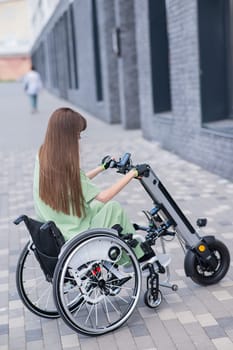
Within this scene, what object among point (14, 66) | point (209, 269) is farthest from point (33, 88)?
point (14, 66)

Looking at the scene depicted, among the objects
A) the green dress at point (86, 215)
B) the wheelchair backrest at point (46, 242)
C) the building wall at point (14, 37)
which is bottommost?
the wheelchair backrest at point (46, 242)

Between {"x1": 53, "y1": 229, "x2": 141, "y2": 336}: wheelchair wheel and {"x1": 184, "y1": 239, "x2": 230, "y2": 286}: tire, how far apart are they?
46 centimetres

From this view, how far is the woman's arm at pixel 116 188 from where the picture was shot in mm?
3490

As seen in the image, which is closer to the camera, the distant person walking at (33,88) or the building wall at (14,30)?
the distant person walking at (33,88)

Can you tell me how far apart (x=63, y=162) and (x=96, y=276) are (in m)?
0.68

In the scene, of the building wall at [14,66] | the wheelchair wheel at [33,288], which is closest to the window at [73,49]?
the wheelchair wheel at [33,288]

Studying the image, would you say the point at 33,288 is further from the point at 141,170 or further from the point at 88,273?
the point at 141,170

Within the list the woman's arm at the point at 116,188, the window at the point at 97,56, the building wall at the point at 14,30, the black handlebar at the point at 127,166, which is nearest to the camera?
the woman's arm at the point at 116,188

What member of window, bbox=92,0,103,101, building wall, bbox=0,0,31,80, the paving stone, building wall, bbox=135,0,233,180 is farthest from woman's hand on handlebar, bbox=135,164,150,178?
building wall, bbox=0,0,31,80

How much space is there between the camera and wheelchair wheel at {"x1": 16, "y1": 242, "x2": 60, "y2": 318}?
3.72m

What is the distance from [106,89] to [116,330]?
40.3 ft

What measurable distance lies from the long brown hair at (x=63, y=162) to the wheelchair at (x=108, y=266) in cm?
18

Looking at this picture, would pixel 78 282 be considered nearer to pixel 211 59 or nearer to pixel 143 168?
pixel 143 168

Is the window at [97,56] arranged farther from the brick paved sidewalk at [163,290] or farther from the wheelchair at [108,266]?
the wheelchair at [108,266]
